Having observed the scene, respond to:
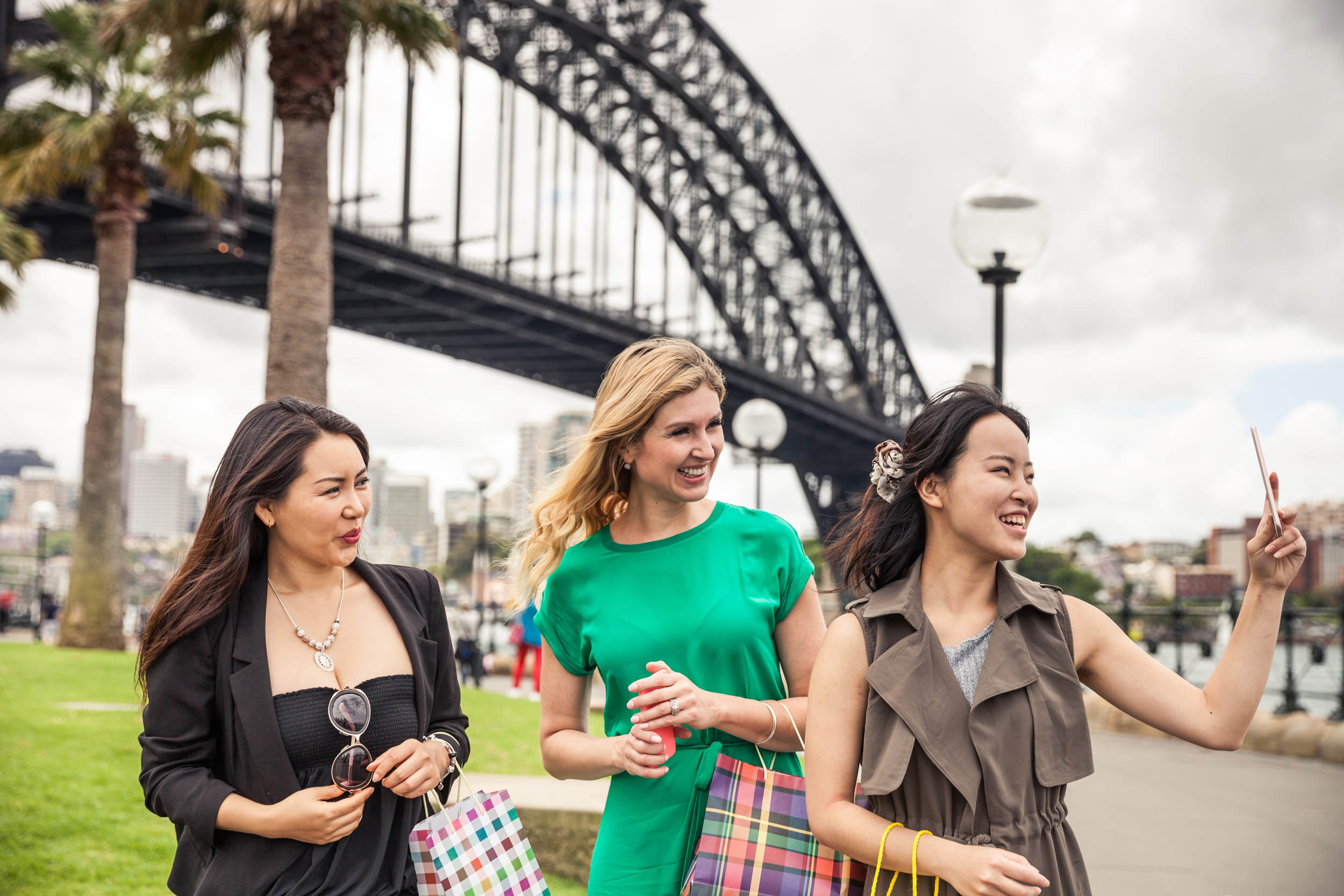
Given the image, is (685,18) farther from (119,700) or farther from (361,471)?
(361,471)

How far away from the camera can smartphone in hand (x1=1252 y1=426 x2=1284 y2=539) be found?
6.20 feet

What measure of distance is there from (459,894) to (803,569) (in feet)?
3.06

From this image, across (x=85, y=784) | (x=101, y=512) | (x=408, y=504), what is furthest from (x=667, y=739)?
(x=408, y=504)

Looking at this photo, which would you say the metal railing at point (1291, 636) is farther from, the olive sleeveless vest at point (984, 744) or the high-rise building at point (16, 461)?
the high-rise building at point (16, 461)

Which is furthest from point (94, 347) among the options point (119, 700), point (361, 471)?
point (361, 471)

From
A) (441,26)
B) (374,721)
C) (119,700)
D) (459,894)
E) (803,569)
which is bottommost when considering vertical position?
(119,700)

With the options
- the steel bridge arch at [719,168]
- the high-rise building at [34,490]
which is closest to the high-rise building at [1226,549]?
the steel bridge arch at [719,168]

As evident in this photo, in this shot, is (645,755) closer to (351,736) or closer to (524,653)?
(351,736)

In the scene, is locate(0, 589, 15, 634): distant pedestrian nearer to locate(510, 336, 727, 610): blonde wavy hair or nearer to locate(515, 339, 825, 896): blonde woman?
locate(510, 336, 727, 610): blonde wavy hair

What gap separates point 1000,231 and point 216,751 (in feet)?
15.8

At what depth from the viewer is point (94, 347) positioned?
1662 centimetres

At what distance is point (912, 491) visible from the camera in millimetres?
2156

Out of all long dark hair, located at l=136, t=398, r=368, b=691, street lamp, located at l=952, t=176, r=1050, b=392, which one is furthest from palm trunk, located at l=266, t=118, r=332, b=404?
long dark hair, located at l=136, t=398, r=368, b=691

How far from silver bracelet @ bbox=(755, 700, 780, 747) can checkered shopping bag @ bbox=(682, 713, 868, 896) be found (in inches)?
3.6
